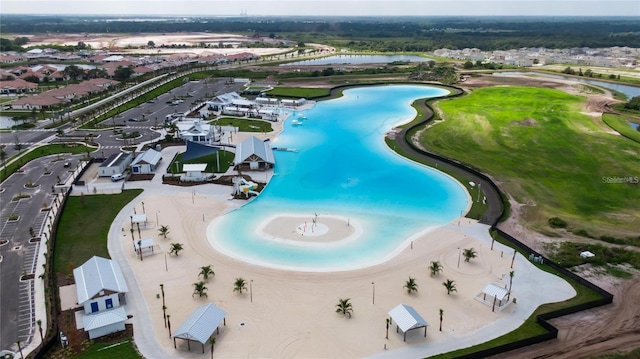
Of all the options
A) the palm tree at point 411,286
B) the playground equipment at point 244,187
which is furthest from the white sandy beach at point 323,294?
the playground equipment at point 244,187

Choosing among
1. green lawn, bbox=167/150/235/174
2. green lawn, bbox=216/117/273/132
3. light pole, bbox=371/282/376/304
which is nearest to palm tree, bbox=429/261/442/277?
light pole, bbox=371/282/376/304

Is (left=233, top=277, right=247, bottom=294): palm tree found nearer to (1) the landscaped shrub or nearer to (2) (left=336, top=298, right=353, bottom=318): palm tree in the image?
(2) (left=336, top=298, right=353, bottom=318): palm tree

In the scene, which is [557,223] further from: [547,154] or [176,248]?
[176,248]

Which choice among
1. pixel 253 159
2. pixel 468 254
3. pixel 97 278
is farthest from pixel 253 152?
pixel 468 254

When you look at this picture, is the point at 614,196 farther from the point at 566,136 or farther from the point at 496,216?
the point at 566,136

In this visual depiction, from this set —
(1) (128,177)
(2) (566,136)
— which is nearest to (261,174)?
(1) (128,177)

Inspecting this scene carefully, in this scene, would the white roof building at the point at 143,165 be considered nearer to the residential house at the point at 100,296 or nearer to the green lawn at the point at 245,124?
the green lawn at the point at 245,124
